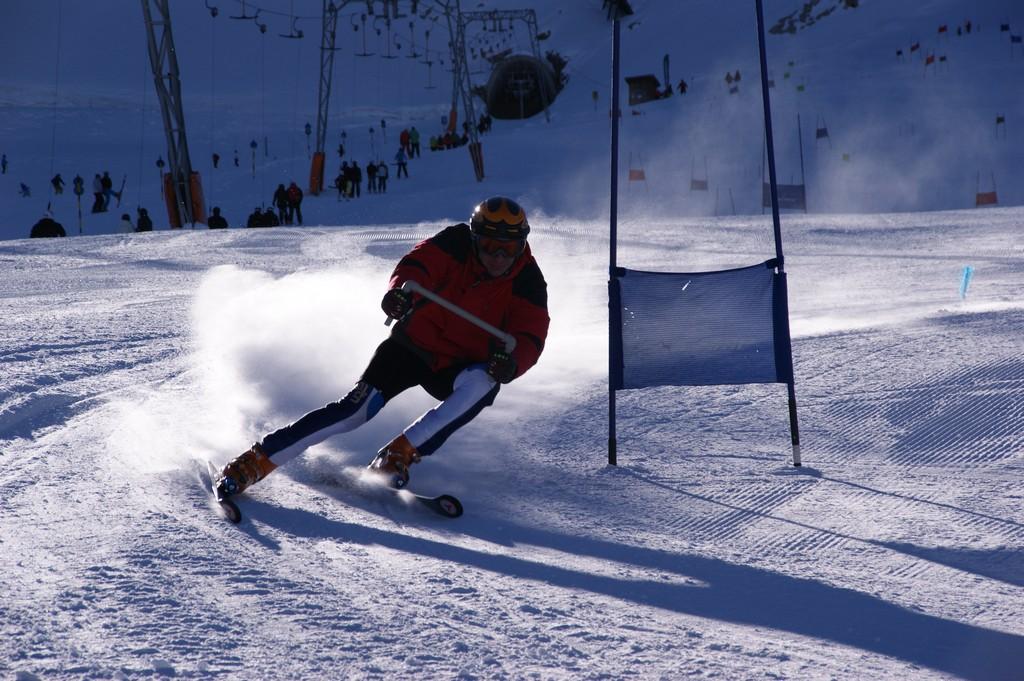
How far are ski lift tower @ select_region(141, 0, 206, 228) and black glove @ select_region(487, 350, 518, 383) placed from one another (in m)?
20.7

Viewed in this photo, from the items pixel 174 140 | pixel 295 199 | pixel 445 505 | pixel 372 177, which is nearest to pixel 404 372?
pixel 445 505

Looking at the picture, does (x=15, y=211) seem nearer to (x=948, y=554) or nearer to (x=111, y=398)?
(x=111, y=398)

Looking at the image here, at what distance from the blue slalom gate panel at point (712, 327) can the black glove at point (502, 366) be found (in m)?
0.77

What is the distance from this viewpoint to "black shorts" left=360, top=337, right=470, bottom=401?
16.2 ft

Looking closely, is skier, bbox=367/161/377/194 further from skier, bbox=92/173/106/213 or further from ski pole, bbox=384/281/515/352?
ski pole, bbox=384/281/515/352

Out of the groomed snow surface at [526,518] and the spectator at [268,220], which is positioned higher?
the spectator at [268,220]

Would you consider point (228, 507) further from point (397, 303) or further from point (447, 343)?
point (447, 343)

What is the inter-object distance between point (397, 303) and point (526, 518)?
3.53ft

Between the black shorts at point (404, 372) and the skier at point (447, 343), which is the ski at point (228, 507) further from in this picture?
the black shorts at point (404, 372)

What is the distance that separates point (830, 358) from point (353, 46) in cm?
8182

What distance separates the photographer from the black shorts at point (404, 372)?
16.2 feet

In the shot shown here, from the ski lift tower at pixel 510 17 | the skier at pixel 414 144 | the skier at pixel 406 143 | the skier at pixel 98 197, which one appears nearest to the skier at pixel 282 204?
the skier at pixel 98 197

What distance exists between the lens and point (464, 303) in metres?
4.91

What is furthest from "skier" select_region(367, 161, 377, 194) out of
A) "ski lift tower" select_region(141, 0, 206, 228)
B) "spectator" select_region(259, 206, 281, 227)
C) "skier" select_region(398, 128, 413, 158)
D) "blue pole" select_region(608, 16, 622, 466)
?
"blue pole" select_region(608, 16, 622, 466)
